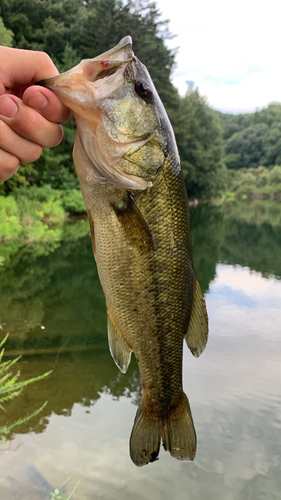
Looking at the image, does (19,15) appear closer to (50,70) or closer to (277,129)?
(50,70)

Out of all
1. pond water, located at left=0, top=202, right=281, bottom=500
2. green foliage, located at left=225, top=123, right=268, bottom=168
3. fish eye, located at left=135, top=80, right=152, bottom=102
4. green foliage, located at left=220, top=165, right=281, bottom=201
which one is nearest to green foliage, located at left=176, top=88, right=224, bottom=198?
green foliage, located at left=220, top=165, right=281, bottom=201

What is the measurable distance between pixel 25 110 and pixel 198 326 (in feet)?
4.50

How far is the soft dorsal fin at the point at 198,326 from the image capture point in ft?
6.54

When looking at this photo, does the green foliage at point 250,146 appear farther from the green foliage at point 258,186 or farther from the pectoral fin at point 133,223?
the pectoral fin at point 133,223

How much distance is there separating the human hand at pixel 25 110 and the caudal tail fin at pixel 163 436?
150cm

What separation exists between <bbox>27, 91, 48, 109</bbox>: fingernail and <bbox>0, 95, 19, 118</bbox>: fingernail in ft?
0.23

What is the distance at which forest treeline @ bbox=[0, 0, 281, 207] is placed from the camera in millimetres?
25234

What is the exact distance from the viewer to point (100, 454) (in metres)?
4.50

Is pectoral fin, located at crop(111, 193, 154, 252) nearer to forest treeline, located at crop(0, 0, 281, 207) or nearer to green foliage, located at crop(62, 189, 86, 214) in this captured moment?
forest treeline, located at crop(0, 0, 281, 207)

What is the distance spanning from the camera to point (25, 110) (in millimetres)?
1651

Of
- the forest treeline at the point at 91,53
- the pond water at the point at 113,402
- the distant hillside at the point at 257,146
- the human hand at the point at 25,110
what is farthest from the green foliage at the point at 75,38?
the distant hillside at the point at 257,146

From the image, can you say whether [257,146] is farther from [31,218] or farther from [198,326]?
[198,326]

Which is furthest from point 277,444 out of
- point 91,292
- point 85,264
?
point 85,264

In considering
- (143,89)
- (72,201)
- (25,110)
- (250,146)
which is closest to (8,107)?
(25,110)
